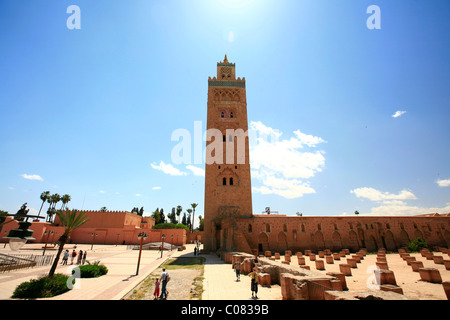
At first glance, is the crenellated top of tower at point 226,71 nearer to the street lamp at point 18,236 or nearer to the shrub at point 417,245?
the shrub at point 417,245

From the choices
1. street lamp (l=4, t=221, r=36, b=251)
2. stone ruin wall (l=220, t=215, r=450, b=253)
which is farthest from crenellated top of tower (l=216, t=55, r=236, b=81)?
street lamp (l=4, t=221, r=36, b=251)

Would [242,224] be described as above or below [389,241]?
above

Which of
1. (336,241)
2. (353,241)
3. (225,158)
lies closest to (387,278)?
(336,241)

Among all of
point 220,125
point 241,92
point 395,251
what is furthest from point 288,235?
point 241,92

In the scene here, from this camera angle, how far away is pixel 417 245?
25.2 meters

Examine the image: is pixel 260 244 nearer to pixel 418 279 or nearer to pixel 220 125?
pixel 418 279

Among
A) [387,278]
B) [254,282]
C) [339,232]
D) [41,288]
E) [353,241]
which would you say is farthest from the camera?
[339,232]

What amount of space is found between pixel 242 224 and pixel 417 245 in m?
21.7

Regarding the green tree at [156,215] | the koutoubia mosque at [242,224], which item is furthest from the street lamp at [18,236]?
the green tree at [156,215]

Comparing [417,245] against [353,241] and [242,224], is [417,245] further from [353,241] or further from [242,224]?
[242,224]

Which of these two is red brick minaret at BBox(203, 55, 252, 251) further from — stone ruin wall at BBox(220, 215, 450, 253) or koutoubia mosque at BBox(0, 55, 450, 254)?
stone ruin wall at BBox(220, 215, 450, 253)

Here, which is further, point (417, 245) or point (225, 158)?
point (225, 158)

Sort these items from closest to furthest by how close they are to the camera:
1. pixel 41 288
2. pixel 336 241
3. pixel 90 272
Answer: pixel 41 288 → pixel 90 272 → pixel 336 241

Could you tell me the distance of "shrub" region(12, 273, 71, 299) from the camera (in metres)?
7.59
